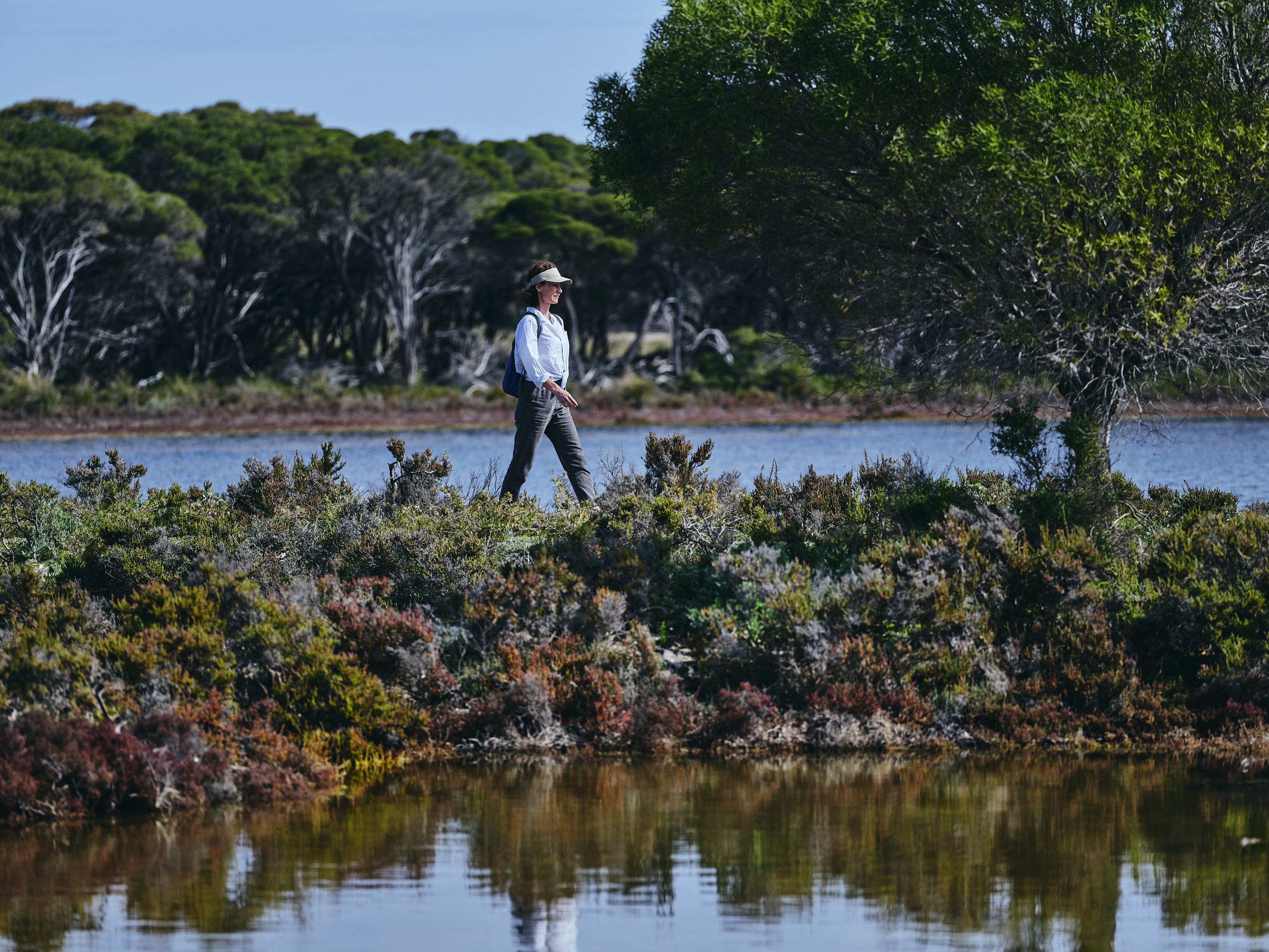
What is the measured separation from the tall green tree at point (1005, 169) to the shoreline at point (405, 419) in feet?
103

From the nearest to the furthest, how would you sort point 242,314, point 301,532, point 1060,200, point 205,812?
point 205,812, point 1060,200, point 301,532, point 242,314

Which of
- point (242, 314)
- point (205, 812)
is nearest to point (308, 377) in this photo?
point (242, 314)

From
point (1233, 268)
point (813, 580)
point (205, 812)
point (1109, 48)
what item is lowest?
point (205, 812)

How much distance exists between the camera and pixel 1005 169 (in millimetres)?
9820

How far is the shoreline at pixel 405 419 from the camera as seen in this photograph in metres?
43.4

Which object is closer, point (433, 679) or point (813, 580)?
point (433, 679)

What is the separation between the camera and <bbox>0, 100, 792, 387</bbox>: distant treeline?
49.3 m

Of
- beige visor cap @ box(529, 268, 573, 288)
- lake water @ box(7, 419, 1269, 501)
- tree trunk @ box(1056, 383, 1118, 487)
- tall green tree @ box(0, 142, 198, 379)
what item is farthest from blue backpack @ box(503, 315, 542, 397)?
tall green tree @ box(0, 142, 198, 379)

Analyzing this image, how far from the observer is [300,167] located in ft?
171

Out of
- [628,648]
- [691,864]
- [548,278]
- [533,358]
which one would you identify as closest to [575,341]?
[548,278]

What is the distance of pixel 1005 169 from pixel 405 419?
38490mm

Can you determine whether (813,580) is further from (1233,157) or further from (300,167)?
(300,167)

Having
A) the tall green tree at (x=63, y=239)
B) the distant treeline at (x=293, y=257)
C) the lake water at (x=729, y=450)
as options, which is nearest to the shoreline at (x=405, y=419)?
the lake water at (x=729, y=450)

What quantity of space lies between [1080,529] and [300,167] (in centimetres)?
4597
